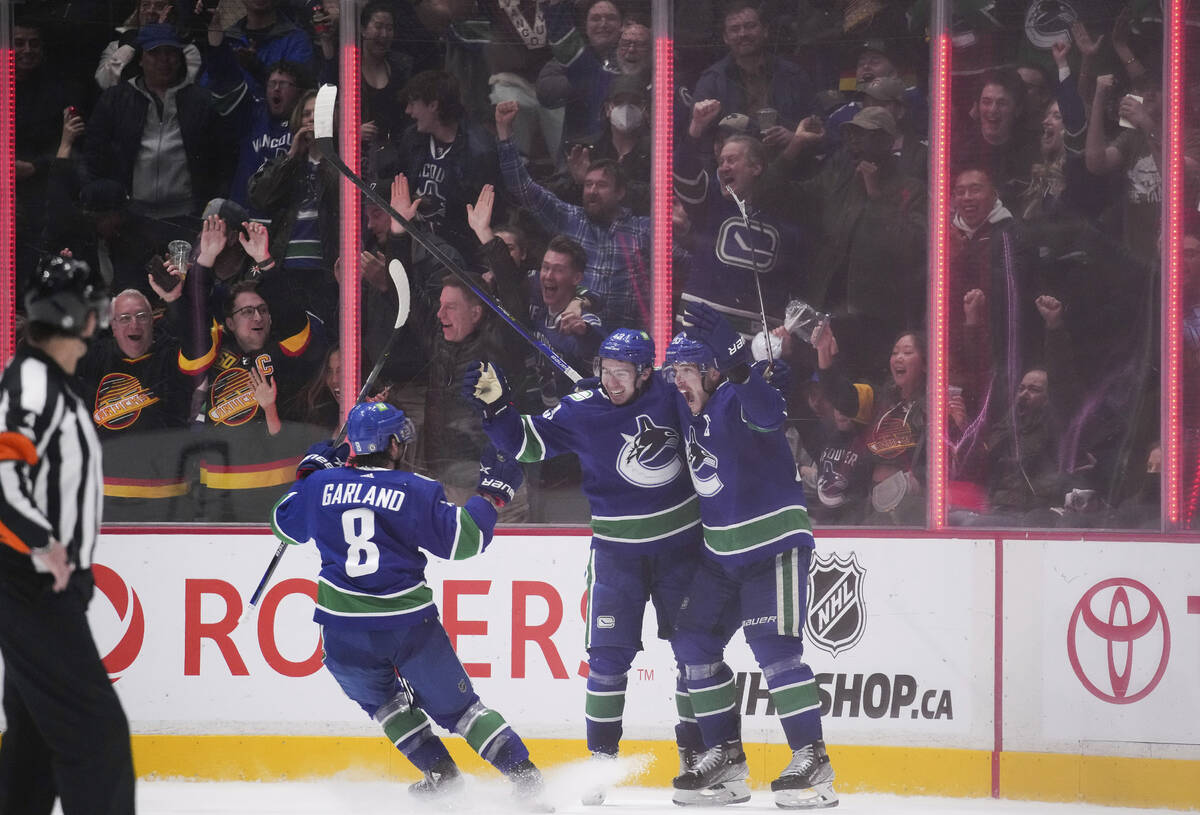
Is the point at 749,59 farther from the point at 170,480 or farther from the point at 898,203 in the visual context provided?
the point at 170,480

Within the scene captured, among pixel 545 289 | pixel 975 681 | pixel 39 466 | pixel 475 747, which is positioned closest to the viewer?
pixel 39 466

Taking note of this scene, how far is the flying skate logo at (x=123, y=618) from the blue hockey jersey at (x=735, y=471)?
1984mm

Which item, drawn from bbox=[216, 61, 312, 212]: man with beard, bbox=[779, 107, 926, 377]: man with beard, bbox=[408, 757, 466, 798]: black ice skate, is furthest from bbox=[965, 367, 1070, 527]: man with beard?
bbox=[216, 61, 312, 212]: man with beard

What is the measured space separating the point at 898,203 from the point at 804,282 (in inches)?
A: 16.8

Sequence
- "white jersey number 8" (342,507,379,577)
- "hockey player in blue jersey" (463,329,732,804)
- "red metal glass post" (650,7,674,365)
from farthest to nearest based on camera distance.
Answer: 1. "red metal glass post" (650,7,674,365)
2. "hockey player in blue jersey" (463,329,732,804)
3. "white jersey number 8" (342,507,379,577)

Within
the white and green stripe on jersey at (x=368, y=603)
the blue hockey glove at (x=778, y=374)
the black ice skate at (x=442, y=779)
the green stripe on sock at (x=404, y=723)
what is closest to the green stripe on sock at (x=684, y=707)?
the black ice skate at (x=442, y=779)

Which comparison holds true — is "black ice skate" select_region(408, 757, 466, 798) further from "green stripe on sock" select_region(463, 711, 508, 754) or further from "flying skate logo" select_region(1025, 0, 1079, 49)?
"flying skate logo" select_region(1025, 0, 1079, 49)

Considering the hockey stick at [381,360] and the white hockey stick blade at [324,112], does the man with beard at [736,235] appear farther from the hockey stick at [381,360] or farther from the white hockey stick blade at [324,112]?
the white hockey stick blade at [324,112]

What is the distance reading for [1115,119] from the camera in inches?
165

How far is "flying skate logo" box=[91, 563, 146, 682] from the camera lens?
4.26 meters

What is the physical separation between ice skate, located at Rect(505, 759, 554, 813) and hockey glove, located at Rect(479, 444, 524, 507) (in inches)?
32.7

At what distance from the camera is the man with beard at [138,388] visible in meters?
4.41

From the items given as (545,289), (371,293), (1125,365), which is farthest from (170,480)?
(1125,365)

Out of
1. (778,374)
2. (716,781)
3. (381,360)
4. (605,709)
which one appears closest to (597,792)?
(605,709)
